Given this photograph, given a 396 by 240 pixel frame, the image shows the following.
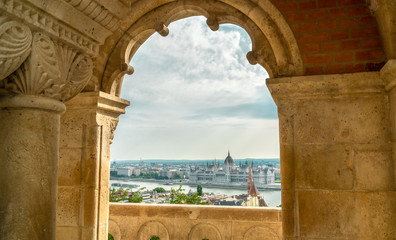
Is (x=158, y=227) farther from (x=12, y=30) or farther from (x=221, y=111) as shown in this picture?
(x=221, y=111)

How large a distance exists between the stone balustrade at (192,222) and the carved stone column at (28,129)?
7.34 ft

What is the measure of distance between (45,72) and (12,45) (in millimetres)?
147

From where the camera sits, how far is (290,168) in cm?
219

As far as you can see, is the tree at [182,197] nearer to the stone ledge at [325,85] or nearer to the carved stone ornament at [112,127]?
the carved stone ornament at [112,127]

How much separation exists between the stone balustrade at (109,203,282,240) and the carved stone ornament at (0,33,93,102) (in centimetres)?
231

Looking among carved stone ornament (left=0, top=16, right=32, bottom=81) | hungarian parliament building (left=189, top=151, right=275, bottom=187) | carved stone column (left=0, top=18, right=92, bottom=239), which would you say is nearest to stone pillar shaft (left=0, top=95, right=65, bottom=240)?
carved stone column (left=0, top=18, right=92, bottom=239)

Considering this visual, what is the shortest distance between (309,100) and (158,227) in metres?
2.04

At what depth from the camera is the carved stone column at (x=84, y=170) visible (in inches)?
100

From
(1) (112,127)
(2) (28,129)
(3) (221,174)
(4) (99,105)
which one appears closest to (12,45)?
(2) (28,129)

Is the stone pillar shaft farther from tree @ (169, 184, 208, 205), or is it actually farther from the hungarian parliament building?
the hungarian parliament building

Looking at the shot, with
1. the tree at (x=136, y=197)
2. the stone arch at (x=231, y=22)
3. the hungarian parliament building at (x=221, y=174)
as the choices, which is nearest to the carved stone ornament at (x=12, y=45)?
the stone arch at (x=231, y=22)

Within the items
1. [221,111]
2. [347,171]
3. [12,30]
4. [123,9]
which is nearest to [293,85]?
[347,171]

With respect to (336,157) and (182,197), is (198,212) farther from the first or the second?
(182,197)

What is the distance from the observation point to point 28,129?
3.56 ft
